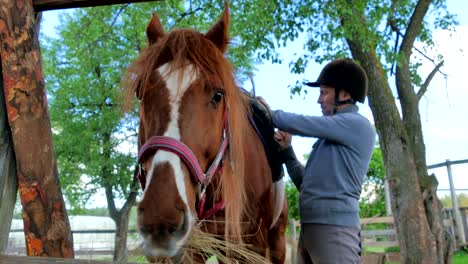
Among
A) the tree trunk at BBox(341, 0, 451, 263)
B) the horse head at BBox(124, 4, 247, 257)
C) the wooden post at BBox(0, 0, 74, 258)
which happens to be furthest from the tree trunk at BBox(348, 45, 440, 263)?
the wooden post at BBox(0, 0, 74, 258)

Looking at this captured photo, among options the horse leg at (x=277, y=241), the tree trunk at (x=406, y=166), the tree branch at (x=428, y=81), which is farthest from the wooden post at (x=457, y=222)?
the horse leg at (x=277, y=241)

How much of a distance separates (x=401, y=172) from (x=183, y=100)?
6094mm

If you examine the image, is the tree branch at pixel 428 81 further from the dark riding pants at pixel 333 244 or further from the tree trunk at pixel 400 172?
the dark riding pants at pixel 333 244

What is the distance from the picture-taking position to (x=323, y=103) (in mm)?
3350

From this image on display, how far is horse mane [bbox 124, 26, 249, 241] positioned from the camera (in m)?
2.56

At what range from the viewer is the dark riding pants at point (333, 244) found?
2895mm

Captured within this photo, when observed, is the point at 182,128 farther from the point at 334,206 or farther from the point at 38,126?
the point at 334,206

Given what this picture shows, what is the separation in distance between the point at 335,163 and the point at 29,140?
1.82m

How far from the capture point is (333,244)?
290cm

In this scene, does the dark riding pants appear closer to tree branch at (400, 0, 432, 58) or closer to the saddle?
the saddle

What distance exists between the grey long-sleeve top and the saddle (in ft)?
1.27

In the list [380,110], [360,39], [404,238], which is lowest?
[404,238]

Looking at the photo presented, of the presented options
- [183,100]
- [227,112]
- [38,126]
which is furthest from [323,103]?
[38,126]

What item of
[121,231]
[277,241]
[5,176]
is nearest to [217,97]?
[5,176]
